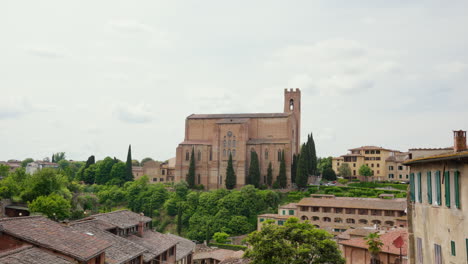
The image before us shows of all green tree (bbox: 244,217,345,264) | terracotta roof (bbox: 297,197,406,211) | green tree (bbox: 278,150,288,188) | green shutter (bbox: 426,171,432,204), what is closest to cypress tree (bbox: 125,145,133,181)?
green tree (bbox: 278,150,288,188)

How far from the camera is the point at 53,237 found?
2123 centimetres

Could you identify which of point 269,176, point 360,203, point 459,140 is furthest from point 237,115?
point 459,140

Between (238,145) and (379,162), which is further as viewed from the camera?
(379,162)

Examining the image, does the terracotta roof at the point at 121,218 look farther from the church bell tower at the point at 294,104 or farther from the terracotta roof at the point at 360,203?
the church bell tower at the point at 294,104

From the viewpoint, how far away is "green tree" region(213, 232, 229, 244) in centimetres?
5831

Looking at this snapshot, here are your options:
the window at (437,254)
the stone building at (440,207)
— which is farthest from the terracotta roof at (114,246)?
the window at (437,254)

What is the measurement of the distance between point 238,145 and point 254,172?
7830 mm

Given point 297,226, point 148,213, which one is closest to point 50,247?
point 297,226

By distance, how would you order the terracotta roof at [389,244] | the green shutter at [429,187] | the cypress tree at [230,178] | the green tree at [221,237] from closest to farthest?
the green shutter at [429,187]
the terracotta roof at [389,244]
the green tree at [221,237]
the cypress tree at [230,178]

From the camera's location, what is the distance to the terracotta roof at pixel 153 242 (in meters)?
30.9

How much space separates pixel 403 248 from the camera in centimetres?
2502

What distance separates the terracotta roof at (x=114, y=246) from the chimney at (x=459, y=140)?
1890cm

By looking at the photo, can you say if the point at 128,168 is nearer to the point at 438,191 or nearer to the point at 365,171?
the point at 365,171

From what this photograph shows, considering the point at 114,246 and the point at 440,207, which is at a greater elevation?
the point at 440,207
